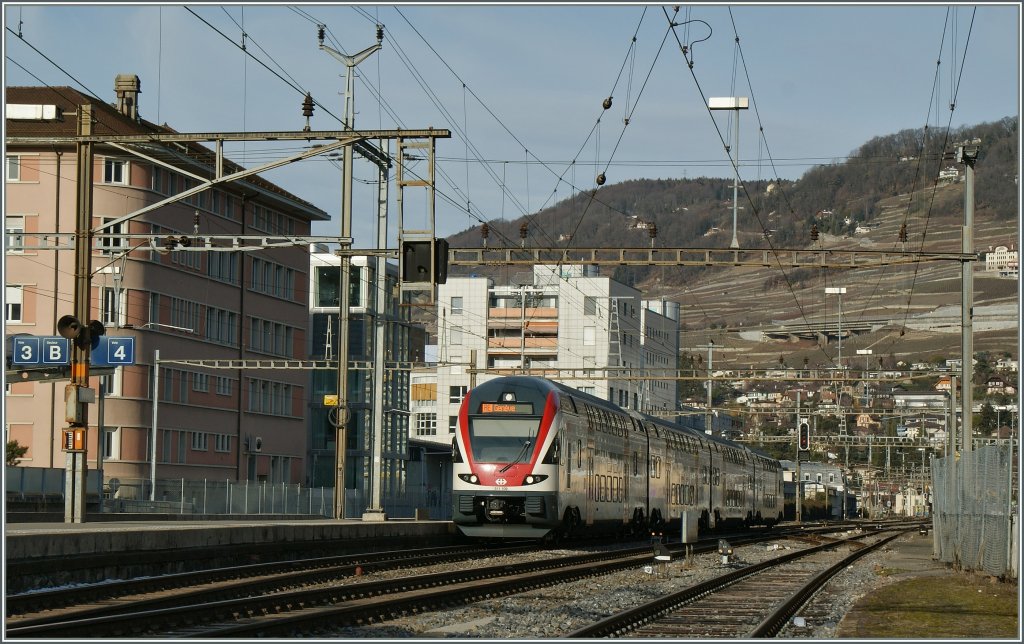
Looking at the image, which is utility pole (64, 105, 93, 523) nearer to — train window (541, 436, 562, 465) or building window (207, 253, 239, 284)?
train window (541, 436, 562, 465)

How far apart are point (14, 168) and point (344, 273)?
3354 centimetres

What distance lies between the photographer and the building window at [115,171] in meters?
70.3

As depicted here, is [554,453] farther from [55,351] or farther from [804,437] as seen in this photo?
[804,437]

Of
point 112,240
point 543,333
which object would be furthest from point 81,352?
point 543,333

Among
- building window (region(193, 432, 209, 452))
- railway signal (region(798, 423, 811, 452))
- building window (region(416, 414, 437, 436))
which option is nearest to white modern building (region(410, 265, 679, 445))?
building window (region(416, 414, 437, 436))

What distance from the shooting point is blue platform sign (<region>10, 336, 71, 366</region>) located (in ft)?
119

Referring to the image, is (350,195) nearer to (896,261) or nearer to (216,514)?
(896,261)

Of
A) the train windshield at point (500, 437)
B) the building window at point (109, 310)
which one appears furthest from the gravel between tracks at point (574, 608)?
the building window at point (109, 310)

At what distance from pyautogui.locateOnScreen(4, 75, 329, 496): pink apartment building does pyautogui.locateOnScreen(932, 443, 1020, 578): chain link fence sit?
35.9 meters

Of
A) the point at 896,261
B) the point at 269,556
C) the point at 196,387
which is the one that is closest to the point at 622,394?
the point at 196,387

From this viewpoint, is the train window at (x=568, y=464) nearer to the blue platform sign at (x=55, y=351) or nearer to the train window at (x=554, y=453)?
the train window at (x=554, y=453)

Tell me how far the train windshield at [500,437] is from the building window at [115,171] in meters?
41.4

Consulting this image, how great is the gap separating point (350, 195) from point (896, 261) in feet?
46.3

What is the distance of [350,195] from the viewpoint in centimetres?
3866
